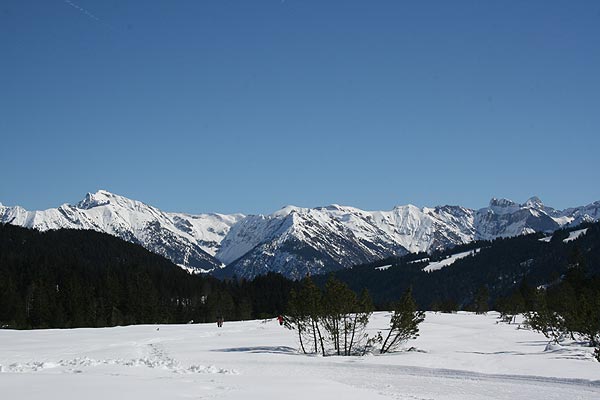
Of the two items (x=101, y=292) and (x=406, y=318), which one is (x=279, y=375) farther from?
(x=101, y=292)

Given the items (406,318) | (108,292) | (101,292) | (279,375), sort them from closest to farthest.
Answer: (279,375)
(406,318)
(108,292)
(101,292)

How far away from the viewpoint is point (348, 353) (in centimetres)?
3731

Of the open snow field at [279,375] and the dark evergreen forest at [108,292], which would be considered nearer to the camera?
the open snow field at [279,375]

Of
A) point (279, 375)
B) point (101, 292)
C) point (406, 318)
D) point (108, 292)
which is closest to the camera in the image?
point (279, 375)

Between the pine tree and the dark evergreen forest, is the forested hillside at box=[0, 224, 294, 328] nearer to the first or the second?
the dark evergreen forest

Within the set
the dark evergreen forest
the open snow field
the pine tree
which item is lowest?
the open snow field

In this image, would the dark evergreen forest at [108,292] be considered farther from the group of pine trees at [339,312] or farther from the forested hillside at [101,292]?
the group of pine trees at [339,312]

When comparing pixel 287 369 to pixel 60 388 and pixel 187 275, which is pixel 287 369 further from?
pixel 187 275

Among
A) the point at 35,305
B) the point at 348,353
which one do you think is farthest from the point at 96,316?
the point at 348,353

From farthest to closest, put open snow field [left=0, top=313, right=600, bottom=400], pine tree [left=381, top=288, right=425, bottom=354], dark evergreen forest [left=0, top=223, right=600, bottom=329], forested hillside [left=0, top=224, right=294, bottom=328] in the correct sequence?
forested hillside [left=0, top=224, right=294, bottom=328] → dark evergreen forest [left=0, top=223, right=600, bottom=329] → pine tree [left=381, top=288, right=425, bottom=354] → open snow field [left=0, top=313, right=600, bottom=400]

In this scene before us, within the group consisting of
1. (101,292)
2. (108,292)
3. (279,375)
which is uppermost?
(101,292)

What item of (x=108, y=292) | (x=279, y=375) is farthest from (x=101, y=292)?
(x=279, y=375)

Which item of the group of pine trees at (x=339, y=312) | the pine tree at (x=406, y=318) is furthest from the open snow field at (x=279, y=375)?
the group of pine trees at (x=339, y=312)

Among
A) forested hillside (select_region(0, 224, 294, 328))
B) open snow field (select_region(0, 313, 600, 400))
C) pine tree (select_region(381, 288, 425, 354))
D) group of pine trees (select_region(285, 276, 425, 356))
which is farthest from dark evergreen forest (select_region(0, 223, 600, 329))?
open snow field (select_region(0, 313, 600, 400))
